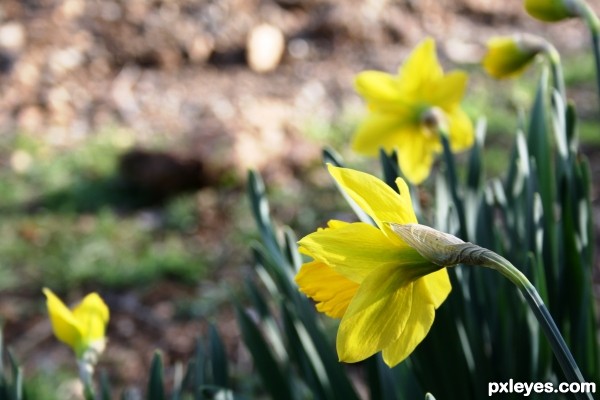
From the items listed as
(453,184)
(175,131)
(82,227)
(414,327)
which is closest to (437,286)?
(414,327)

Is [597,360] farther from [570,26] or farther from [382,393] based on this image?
[570,26]

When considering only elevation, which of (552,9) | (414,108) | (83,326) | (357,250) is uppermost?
(552,9)

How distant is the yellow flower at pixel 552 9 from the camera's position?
1176 millimetres

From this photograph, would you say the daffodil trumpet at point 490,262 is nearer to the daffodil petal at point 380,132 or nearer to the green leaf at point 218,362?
the green leaf at point 218,362

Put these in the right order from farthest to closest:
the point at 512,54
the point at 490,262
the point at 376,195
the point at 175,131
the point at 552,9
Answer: the point at 175,131 → the point at 512,54 → the point at 552,9 → the point at 376,195 → the point at 490,262

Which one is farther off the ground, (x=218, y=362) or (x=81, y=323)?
(x=81, y=323)

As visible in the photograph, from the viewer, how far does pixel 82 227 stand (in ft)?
10.3

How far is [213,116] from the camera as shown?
4.04 metres

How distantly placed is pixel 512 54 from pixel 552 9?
170 millimetres

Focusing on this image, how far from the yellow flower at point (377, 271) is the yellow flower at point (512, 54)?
68 centimetres

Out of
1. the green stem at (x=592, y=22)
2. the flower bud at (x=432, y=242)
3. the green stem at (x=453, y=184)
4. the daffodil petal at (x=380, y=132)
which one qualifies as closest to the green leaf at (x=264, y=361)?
the green stem at (x=453, y=184)

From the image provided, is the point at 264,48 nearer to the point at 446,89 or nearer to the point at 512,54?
the point at 446,89

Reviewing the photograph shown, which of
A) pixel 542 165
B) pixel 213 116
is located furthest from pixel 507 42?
pixel 213 116

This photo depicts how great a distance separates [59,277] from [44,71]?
77.1 inches
